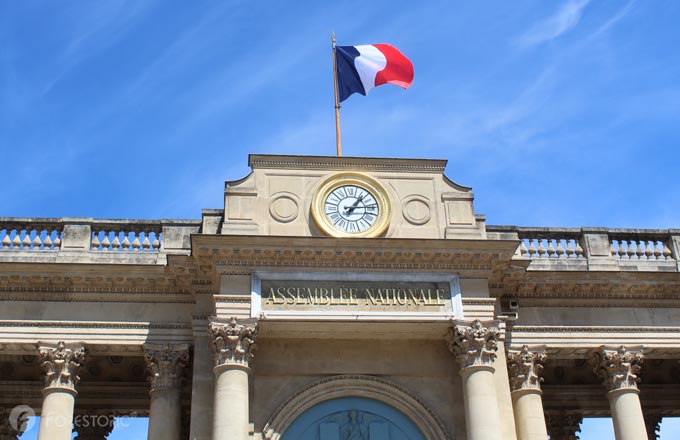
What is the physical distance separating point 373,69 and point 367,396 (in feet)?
33.0

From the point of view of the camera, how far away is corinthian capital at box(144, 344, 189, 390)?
2253 cm

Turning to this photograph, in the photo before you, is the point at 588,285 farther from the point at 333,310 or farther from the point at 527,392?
the point at 333,310

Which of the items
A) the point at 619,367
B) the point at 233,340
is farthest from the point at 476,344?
the point at 233,340

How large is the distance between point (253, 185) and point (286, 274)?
A: 273 centimetres

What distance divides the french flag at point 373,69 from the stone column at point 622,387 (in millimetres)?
9844

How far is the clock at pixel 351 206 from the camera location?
2323 cm

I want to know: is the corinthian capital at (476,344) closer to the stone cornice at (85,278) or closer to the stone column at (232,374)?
the stone column at (232,374)

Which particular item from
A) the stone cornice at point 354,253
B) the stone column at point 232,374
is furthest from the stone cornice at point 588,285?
the stone column at point 232,374

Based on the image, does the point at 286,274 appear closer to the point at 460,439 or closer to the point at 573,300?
the point at 460,439

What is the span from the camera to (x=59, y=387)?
21969mm

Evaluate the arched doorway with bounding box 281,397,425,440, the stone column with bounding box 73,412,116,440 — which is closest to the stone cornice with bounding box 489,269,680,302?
the arched doorway with bounding box 281,397,425,440

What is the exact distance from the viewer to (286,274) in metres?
22.4

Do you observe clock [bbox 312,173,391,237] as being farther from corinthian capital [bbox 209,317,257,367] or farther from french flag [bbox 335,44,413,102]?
french flag [bbox 335,44,413,102]

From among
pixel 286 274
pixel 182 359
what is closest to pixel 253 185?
pixel 286 274
